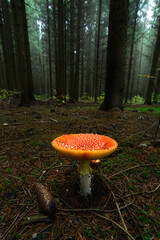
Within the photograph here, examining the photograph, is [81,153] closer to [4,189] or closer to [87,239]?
[87,239]

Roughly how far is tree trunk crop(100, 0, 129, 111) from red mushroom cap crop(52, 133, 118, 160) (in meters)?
3.63

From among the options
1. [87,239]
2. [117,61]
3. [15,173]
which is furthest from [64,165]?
[117,61]

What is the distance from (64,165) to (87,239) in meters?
1.04

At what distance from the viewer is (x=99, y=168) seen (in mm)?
1938

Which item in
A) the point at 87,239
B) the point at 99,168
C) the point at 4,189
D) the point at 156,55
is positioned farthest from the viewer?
the point at 156,55

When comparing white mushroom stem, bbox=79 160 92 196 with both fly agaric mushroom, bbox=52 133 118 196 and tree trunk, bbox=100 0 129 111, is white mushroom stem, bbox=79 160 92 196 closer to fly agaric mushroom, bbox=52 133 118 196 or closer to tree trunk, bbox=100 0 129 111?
fly agaric mushroom, bbox=52 133 118 196

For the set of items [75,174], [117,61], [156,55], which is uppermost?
[156,55]

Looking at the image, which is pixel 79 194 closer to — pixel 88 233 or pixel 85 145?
pixel 88 233

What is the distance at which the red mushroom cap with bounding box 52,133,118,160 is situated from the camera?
1164mm

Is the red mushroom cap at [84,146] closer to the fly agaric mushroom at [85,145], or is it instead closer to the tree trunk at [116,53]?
the fly agaric mushroom at [85,145]

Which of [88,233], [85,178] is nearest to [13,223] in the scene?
[88,233]

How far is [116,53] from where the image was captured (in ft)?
15.3

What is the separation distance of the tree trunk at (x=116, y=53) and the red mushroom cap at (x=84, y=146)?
143 inches

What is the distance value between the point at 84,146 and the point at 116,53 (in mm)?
4557
